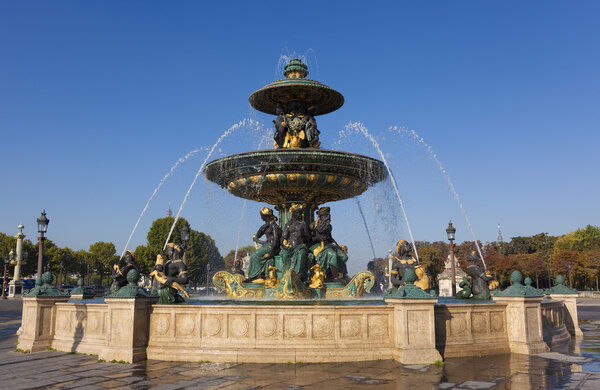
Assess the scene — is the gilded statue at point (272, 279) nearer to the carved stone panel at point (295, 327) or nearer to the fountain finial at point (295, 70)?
the carved stone panel at point (295, 327)

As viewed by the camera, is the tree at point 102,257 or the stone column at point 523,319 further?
the tree at point 102,257

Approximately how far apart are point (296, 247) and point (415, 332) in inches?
222

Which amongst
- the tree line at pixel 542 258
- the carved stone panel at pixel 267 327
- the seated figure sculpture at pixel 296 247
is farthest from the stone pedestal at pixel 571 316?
the tree line at pixel 542 258

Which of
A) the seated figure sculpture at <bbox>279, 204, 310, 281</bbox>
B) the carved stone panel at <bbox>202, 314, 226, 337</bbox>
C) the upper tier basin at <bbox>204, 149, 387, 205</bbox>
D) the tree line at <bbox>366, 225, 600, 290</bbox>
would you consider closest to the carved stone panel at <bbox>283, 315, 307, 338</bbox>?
the carved stone panel at <bbox>202, 314, 226, 337</bbox>

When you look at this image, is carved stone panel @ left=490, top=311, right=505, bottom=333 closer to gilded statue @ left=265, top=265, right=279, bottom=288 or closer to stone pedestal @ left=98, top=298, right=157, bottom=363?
gilded statue @ left=265, top=265, right=279, bottom=288

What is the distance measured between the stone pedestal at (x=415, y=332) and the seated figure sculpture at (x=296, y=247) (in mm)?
5152

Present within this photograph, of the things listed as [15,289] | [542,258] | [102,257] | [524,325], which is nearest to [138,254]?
[15,289]

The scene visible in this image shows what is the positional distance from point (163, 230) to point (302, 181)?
55.1 meters

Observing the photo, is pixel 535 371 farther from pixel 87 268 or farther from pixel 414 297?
pixel 87 268

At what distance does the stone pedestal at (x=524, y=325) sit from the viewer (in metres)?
10.1

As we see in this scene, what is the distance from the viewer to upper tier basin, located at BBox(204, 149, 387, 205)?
13.9 m

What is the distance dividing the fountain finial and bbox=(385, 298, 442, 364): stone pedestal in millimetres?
10603

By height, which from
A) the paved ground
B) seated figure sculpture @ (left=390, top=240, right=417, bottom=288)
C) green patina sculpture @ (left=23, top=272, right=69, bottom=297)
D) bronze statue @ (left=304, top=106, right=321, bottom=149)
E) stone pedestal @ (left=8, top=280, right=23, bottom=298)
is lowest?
stone pedestal @ (left=8, top=280, right=23, bottom=298)

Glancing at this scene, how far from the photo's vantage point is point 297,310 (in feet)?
29.8
